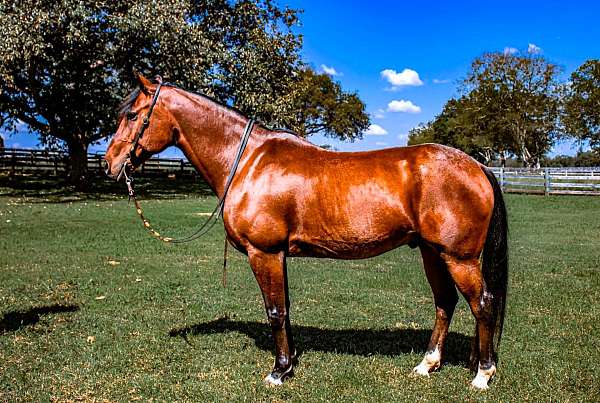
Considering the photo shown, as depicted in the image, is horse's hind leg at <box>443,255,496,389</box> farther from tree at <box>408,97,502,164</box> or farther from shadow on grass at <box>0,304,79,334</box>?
tree at <box>408,97,502,164</box>

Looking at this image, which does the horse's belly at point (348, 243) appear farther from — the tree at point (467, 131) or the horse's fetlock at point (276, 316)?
the tree at point (467, 131)

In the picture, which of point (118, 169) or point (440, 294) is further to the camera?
point (440, 294)

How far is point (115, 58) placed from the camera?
22.2 metres

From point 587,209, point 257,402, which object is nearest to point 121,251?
point 257,402

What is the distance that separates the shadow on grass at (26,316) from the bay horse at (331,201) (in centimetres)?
253

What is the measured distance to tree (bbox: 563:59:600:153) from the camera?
134ft

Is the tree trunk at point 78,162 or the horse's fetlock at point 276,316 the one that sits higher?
the tree trunk at point 78,162

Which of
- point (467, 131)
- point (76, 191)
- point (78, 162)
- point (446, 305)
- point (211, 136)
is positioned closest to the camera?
point (211, 136)

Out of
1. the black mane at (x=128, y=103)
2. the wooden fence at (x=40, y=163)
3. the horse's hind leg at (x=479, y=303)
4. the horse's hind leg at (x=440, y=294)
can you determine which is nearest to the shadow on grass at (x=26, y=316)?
the black mane at (x=128, y=103)

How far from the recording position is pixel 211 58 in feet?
76.5

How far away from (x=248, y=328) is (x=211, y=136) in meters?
2.46

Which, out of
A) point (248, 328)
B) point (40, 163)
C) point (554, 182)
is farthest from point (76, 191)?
point (554, 182)

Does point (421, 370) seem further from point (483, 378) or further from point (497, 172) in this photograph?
point (497, 172)

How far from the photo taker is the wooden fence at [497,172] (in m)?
26.6
